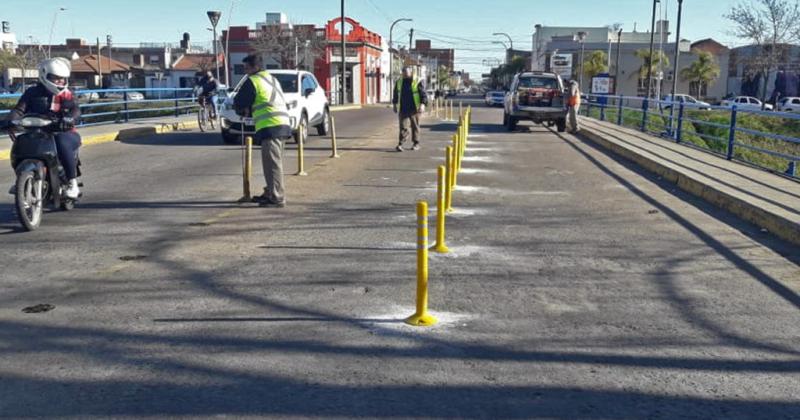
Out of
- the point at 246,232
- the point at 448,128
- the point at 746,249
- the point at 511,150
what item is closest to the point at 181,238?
the point at 246,232

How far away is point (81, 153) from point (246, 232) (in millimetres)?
9832

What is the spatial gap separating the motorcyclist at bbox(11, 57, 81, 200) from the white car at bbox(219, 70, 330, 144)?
8.68 metres

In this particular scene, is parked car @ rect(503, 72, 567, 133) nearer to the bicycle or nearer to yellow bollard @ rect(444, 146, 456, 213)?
the bicycle

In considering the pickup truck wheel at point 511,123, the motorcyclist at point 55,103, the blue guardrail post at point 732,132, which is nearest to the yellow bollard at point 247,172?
the motorcyclist at point 55,103

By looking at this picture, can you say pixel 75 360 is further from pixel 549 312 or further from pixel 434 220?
pixel 434 220

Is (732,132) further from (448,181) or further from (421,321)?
(421,321)

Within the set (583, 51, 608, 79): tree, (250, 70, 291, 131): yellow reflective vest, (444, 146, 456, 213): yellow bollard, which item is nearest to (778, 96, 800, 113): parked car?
(583, 51, 608, 79): tree

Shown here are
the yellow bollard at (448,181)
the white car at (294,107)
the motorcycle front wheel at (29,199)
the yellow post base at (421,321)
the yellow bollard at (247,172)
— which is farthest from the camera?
the white car at (294,107)

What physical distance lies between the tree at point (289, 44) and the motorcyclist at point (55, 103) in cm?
5299

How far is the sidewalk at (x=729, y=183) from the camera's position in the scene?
863 centimetres

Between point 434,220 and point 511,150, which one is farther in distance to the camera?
point 511,150

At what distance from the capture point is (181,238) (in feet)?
25.3

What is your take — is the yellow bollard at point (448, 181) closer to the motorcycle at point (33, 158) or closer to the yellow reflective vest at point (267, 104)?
the yellow reflective vest at point (267, 104)

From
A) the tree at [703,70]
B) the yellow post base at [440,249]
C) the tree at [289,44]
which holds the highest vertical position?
the tree at [289,44]
